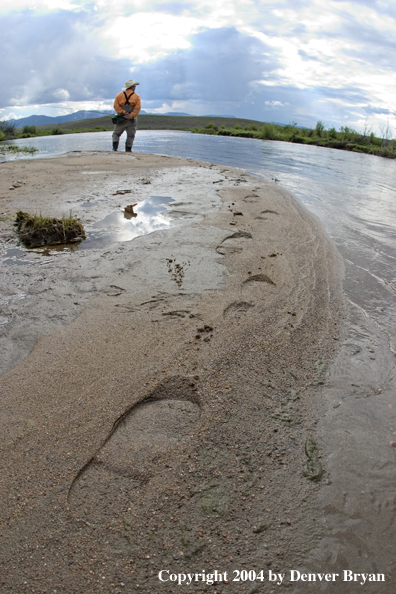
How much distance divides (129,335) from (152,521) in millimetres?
1376

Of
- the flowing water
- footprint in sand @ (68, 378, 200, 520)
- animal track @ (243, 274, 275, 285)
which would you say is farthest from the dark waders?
footprint in sand @ (68, 378, 200, 520)

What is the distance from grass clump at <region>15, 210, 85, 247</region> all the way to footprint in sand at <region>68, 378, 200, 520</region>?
3051mm

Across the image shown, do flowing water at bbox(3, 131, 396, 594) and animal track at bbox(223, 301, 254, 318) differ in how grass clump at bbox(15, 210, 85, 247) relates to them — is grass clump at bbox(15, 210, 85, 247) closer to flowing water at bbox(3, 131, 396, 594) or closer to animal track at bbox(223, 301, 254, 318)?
animal track at bbox(223, 301, 254, 318)

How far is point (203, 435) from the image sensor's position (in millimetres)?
1981

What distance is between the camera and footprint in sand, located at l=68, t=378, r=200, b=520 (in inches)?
64.9

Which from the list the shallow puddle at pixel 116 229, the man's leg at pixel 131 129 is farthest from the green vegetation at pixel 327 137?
the shallow puddle at pixel 116 229

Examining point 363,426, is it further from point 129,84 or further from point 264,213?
point 129,84

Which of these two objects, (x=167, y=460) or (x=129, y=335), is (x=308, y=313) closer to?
(x=129, y=335)

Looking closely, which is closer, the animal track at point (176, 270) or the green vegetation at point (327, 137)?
the animal track at point (176, 270)

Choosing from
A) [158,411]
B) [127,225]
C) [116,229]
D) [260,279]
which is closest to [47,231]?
[116,229]

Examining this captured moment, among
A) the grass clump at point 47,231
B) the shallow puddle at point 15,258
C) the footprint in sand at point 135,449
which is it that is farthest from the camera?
the grass clump at point 47,231

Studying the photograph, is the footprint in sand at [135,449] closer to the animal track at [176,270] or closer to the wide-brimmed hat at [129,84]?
the animal track at [176,270]

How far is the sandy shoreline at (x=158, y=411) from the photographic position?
4.87ft

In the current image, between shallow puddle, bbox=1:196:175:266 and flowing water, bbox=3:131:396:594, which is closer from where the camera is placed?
flowing water, bbox=3:131:396:594
